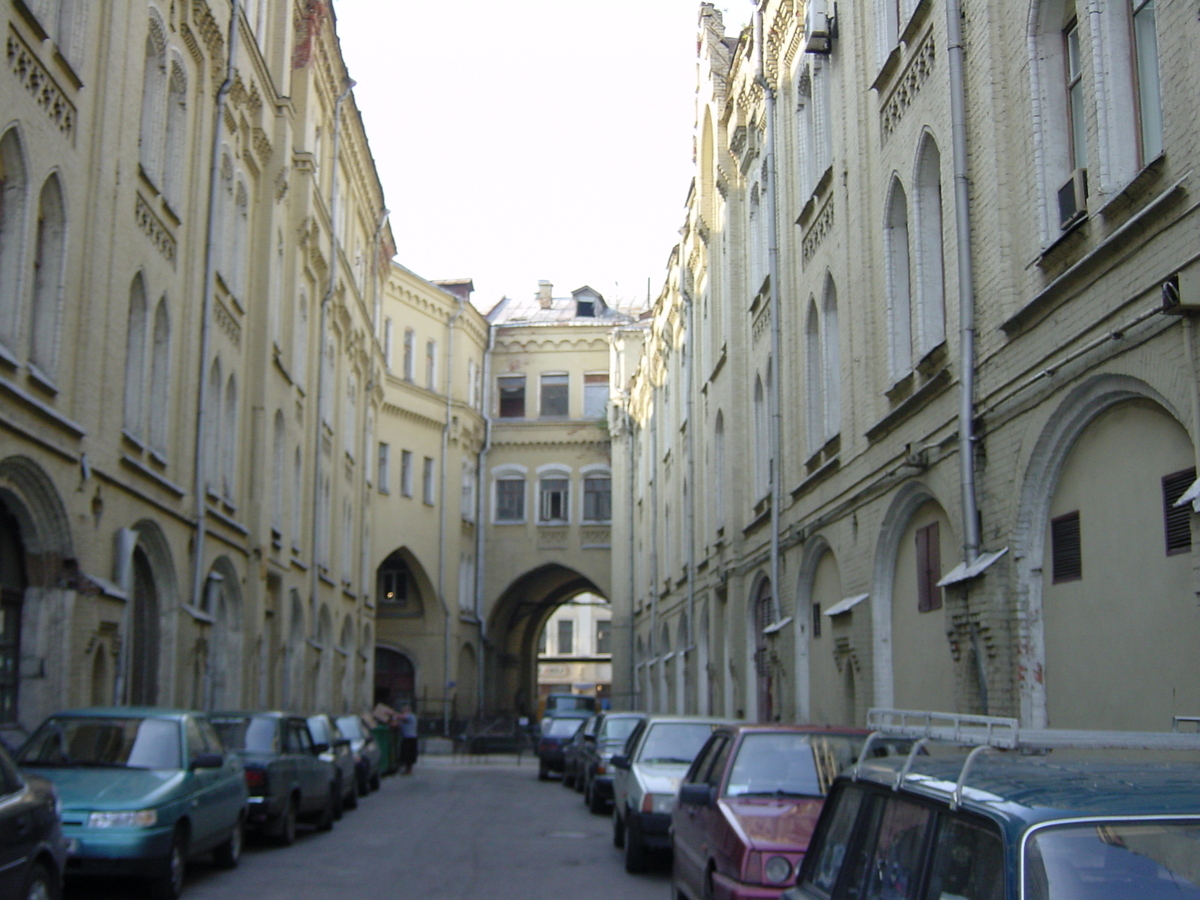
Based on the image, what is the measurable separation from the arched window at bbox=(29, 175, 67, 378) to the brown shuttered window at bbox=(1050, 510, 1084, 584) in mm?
10015

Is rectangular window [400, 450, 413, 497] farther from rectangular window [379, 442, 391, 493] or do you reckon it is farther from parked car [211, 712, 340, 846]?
parked car [211, 712, 340, 846]

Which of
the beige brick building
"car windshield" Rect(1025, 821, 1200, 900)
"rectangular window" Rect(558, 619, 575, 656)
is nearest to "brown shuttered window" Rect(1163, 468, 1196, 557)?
the beige brick building

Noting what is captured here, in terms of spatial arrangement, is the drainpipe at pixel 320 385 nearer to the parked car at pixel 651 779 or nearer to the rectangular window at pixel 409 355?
the rectangular window at pixel 409 355

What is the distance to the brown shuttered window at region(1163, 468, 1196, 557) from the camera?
8.55 metres

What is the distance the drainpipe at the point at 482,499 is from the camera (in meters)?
51.1

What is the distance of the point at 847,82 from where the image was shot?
672 inches

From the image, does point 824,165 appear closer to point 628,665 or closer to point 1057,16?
point 1057,16

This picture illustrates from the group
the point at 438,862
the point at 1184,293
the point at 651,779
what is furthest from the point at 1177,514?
the point at 438,862

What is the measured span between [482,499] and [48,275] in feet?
125

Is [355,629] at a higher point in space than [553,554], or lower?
lower

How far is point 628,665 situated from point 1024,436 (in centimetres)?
3800

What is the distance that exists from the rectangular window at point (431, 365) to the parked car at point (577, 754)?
72.9 ft

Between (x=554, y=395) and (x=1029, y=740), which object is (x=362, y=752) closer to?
(x=1029, y=740)

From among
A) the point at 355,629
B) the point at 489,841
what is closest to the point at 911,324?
the point at 489,841
